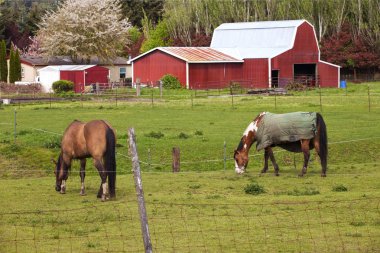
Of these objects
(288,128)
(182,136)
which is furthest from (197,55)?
(288,128)

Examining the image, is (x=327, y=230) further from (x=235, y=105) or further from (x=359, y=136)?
(x=235, y=105)

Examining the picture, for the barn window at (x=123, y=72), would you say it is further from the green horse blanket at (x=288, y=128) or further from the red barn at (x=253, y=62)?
the green horse blanket at (x=288, y=128)

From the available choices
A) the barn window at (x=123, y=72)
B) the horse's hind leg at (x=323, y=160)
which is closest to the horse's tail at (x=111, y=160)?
the horse's hind leg at (x=323, y=160)

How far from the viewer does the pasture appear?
1466 centimetres

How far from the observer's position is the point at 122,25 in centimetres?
9500

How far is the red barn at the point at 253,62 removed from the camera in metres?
76.7

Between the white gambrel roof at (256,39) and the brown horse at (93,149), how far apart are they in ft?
191

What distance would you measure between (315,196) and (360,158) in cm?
1052

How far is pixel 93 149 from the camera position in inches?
787

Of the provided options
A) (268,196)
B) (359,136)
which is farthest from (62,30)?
(268,196)

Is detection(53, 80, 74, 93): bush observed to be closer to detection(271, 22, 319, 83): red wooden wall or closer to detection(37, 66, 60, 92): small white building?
detection(37, 66, 60, 92): small white building

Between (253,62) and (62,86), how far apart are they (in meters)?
18.5

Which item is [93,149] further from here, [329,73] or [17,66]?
[17,66]

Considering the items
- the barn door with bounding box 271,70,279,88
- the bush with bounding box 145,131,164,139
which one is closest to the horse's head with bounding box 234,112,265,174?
the bush with bounding box 145,131,164,139
